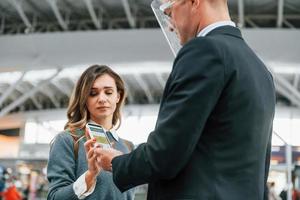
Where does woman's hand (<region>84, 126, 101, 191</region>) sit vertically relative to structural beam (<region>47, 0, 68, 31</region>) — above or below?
below

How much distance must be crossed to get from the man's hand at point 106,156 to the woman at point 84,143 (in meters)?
0.34

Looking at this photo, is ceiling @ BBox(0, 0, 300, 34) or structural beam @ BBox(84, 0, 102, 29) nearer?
structural beam @ BBox(84, 0, 102, 29)

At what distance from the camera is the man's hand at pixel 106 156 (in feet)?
6.72

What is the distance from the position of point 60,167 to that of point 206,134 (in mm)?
1135

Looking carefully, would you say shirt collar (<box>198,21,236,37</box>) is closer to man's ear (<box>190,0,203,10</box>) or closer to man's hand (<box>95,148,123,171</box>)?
man's ear (<box>190,0,203,10</box>)

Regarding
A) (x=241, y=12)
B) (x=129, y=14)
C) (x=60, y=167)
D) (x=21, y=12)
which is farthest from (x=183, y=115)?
(x=21, y=12)

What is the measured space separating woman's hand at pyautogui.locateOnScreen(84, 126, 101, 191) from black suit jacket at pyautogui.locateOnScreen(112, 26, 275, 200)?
38 centimetres

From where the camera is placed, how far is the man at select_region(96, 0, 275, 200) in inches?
70.5

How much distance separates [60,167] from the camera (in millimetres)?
2744

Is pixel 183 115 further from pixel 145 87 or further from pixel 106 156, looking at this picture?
pixel 145 87

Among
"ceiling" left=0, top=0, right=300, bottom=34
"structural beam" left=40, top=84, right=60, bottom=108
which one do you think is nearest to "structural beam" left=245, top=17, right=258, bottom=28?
"ceiling" left=0, top=0, right=300, bottom=34

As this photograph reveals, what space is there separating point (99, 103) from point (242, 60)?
1214 mm

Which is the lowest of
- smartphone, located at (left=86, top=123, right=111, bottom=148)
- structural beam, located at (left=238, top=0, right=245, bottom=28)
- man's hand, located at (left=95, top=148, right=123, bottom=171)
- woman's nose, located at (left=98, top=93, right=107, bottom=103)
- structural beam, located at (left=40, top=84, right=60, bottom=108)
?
man's hand, located at (left=95, top=148, right=123, bottom=171)

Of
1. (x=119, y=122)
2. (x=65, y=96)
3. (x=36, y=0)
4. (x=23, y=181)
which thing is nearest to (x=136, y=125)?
(x=65, y=96)
